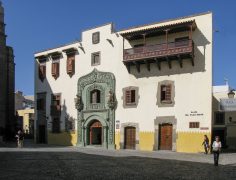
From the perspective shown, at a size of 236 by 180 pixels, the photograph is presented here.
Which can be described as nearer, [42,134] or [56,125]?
[56,125]

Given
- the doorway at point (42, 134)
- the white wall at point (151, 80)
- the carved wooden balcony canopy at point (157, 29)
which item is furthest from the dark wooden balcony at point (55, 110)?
the carved wooden balcony canopy at point (157, 29)

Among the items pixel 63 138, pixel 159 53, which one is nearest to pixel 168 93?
pixel 159 53

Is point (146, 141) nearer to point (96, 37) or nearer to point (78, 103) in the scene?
point (78, 103)

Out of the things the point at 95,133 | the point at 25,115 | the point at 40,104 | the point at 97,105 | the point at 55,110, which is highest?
the point at 40,104

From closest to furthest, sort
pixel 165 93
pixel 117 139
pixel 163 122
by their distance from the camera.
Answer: pixel 163 122
pixel 165 93
pixel 117 139

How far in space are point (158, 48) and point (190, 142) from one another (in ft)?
24.3

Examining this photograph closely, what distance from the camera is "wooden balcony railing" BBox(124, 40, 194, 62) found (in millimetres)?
29041

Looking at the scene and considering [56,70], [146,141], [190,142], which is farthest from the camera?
[56,70]

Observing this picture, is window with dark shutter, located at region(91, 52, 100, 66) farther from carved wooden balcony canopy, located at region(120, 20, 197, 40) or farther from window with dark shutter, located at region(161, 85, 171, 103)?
window with dark shutter, located at region(161, 85, 171, 103)

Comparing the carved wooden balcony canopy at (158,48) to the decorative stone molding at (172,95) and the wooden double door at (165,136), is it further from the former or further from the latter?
the wooden double door at (165,136)

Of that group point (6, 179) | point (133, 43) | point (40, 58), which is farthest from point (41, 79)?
point (6, 179)

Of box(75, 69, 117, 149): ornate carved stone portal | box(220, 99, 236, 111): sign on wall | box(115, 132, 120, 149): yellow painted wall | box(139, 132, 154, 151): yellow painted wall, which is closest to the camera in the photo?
box(220, 99, 236, 111): sign on wall

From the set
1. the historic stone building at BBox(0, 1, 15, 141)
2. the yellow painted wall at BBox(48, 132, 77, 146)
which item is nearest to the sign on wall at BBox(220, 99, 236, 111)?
the yellow painted wall at BBox(48, 132, 77, 146)

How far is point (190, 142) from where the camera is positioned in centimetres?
2939
